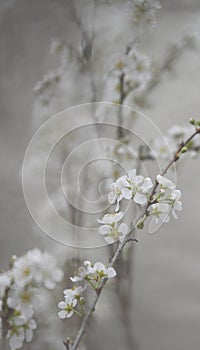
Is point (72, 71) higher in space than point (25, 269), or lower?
higher

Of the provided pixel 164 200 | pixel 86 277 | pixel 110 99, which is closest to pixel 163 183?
pixel 164 200

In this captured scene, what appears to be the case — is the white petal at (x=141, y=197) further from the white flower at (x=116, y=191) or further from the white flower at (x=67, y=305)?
the white flower at (x=67, y=305)

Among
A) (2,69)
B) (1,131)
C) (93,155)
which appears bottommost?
(93,155)

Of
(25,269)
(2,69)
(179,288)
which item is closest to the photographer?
(25,269)

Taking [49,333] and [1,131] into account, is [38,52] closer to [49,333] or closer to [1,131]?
[1,131]

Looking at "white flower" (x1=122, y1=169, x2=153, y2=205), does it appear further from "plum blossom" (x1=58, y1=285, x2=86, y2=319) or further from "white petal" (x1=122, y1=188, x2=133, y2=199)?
"plum blossom" (x1=58, y1=285, x2=86, y2=319)

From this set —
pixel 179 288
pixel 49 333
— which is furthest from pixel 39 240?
pixel 179 288

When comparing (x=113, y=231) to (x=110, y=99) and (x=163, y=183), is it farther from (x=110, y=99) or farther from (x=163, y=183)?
(x=110, y=99)
